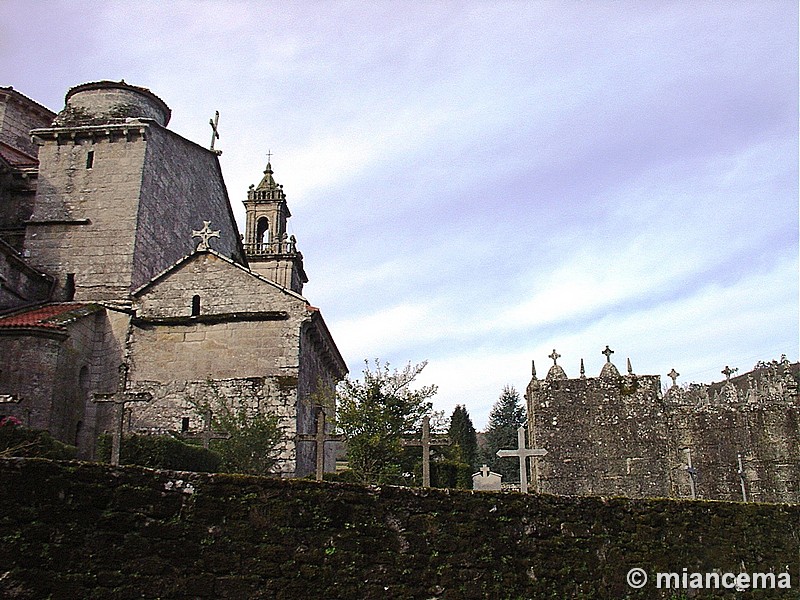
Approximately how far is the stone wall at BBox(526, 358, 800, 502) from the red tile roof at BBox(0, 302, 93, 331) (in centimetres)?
1300

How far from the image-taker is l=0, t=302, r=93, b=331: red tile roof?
55.3ft

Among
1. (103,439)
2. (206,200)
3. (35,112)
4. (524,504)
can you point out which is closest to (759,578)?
(524,504)

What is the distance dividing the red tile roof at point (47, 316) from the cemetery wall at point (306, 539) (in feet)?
43.9

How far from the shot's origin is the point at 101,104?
77.5 ft

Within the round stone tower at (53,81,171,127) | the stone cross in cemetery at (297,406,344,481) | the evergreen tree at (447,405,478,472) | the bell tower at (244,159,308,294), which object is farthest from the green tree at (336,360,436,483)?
the evergreen tree at (447,405,478,472)

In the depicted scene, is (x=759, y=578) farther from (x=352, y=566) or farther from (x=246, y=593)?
(x=246, y=593)

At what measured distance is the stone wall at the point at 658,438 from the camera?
62.8ft

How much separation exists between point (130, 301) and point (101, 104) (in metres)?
8.11

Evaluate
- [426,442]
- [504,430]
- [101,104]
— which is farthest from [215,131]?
[504,430]

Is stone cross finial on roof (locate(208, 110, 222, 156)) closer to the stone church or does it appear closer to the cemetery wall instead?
the stone church

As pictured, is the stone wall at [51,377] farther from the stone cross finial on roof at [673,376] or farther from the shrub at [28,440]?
the stone cross finial on roof at [673,376]

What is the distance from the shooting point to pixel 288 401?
17.8 m

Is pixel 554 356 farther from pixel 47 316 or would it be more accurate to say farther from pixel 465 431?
pixel 465 431

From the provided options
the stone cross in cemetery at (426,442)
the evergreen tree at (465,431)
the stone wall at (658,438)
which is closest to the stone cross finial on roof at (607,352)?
the stone wall at (658,438)
